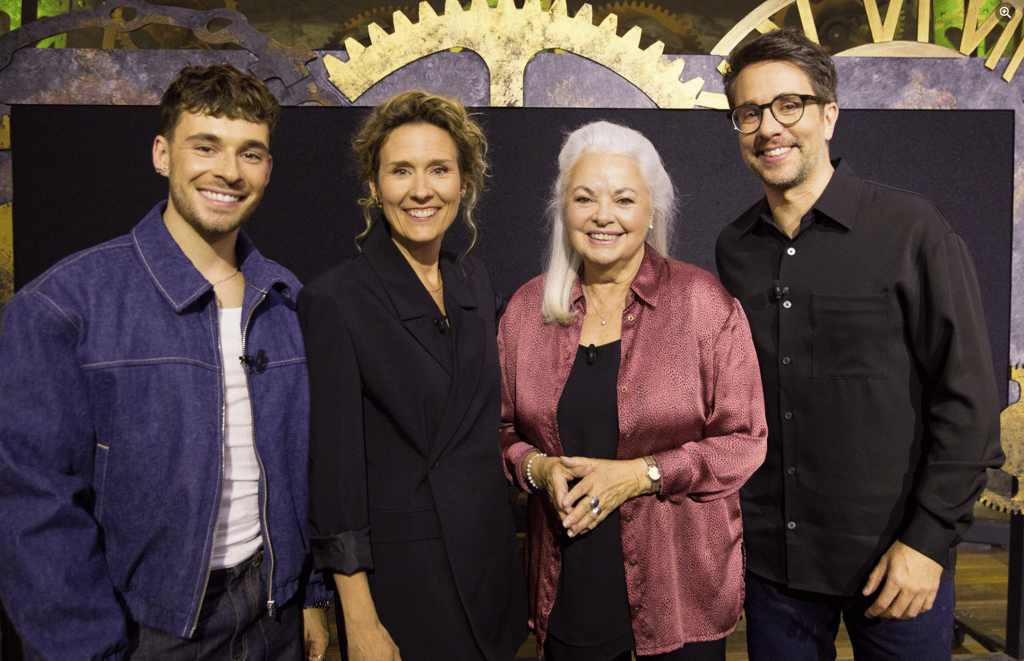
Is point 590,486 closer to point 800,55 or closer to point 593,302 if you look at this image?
point 593,302

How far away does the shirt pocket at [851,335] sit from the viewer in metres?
1.63

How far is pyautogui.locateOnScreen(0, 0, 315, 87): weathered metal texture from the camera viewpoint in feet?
8.17

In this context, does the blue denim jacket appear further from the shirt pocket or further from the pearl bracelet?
the shirt pocket

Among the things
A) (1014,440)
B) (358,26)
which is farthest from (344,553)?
(358,26)

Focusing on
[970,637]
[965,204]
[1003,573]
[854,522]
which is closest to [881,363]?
[854,522]

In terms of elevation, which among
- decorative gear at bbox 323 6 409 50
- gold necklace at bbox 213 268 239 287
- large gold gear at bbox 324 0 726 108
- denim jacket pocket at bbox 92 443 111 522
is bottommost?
denim jacket pocket at bbox 92 443 111 522

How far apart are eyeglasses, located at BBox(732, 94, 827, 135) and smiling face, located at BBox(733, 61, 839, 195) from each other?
12mm

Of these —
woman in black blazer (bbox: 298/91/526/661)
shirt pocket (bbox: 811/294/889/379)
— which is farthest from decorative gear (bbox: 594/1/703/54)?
shirt pocket (bbox: 811/294/889/379)

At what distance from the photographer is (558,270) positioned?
1757 mm

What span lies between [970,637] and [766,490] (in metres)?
2.52

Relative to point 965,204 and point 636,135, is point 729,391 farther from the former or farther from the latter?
point 965,204

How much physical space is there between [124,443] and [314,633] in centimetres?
71

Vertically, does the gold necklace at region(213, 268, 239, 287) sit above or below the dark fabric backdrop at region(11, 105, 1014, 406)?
below

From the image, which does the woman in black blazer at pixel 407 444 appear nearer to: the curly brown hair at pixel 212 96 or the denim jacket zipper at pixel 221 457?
the denim jacket zipper at pixel 221 457
